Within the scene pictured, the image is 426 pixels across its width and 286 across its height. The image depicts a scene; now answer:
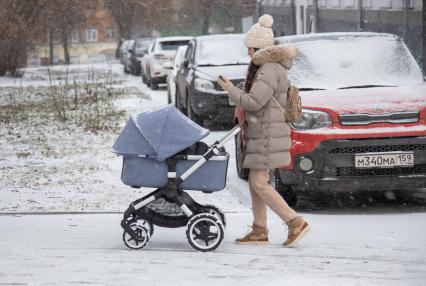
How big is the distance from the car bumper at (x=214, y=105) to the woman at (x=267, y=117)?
1090cm

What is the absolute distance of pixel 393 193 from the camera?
1114 centimetres

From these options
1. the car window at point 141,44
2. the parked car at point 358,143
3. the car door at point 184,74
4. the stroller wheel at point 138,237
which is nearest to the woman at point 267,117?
the stroller wheel at point 138,237

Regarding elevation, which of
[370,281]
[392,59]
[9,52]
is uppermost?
[392,59]

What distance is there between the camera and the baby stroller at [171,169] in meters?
7.69

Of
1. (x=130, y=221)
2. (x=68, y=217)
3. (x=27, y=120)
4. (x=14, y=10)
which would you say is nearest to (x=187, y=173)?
(x=130, y=221)

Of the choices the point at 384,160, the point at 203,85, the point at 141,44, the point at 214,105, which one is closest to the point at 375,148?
the point at 384,160

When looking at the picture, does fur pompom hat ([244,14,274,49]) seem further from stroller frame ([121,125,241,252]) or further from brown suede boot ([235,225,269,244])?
brown suede boot ([235,225,269,244])

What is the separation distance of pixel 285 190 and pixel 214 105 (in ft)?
29.1

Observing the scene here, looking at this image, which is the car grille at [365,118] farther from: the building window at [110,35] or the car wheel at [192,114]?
the building window at [110,35]

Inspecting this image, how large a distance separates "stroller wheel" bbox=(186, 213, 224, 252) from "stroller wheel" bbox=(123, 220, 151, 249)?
1.02 feet

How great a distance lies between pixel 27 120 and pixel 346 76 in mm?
12000

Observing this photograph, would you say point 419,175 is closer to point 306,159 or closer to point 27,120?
point 306,159

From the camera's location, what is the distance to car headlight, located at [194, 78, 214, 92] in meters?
19.1

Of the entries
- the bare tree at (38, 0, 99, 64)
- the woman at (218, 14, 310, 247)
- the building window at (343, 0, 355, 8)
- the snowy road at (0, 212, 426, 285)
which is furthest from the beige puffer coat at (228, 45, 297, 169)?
the building window at (343, 0, 355, 8)
